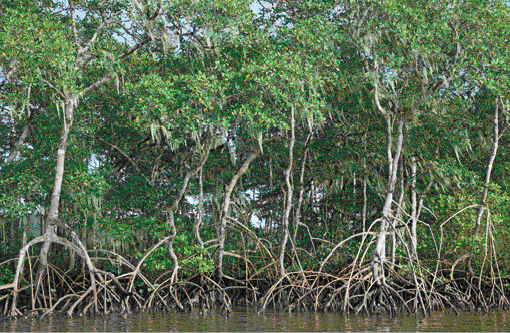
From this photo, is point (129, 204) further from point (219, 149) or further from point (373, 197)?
point (373, 197)

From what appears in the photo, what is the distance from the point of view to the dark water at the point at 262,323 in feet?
26.8

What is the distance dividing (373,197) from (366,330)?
7.74 metres

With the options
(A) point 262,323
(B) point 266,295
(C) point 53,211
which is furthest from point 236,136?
(A) point 262,323

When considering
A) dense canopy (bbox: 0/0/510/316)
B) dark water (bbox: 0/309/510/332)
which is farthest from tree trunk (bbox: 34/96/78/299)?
dark water (bbox: 0/309/510/332)

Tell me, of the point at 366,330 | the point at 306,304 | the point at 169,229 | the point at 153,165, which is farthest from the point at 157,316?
the point at 153,165

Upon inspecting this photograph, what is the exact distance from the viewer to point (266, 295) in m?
10.6

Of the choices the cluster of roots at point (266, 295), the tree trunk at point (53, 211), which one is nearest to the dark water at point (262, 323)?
the cluster of roots at point (266, 295)

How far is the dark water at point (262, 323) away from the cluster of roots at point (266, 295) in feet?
1.16

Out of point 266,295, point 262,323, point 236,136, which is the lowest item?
point 262,323

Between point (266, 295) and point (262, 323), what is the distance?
1.74 m

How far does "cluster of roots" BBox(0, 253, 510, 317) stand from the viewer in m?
10.1

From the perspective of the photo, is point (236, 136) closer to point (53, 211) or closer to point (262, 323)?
point (53, 211)

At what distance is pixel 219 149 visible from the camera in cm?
1422

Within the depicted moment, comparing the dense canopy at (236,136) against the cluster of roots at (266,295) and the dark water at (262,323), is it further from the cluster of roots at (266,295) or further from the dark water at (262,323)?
the dark water at (262,323)
